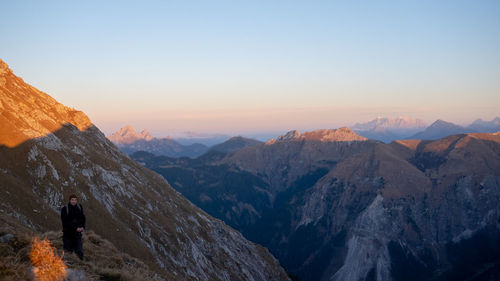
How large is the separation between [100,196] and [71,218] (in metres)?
63.5

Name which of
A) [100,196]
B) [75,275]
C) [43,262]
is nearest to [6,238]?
[43,262]

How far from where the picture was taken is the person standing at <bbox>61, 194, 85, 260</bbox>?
72.9ft

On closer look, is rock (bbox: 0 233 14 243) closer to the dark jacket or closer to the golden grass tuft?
the dark jacket

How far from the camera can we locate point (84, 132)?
403ft

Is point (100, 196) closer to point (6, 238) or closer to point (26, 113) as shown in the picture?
point (26, 113)

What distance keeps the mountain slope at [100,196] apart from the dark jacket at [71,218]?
32.1 meters

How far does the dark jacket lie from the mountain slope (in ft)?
105

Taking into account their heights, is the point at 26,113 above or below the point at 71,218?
above

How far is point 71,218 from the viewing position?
73.2 feet

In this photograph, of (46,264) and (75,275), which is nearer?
(46,264)

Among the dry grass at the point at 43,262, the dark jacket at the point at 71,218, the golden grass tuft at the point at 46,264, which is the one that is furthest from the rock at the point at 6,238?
the golden grass tuft at the point at 46,264

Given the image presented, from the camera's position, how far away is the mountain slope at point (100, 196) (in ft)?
210

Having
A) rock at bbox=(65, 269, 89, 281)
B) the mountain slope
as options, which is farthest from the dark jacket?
the mountain slope

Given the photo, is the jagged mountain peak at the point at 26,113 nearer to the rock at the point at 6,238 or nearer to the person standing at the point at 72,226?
the rock at the point at 6,238
